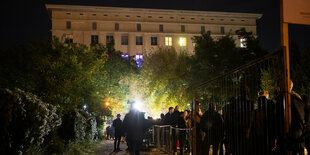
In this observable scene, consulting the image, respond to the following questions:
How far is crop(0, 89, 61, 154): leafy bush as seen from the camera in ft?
21.6

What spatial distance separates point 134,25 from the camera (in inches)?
3130

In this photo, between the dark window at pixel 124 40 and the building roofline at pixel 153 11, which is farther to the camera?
the dark window at pixel 124 40

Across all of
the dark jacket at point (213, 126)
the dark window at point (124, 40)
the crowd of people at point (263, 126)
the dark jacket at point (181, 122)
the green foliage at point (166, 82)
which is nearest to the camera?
the crowd of people at point (263, 126)

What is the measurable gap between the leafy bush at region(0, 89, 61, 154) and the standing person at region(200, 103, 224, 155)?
4341 mm

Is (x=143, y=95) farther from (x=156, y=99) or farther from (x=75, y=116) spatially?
(x=75, y=116)

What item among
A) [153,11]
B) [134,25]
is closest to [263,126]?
[134,25]

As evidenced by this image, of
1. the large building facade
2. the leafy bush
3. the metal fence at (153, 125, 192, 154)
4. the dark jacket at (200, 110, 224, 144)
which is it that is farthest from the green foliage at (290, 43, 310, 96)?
the large building facade

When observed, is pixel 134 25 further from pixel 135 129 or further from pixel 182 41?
pixel 135 129

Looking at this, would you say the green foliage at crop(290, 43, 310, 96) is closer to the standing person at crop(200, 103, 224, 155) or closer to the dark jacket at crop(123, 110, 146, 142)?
the dark jacket at crop(123, 110, 146, 142)

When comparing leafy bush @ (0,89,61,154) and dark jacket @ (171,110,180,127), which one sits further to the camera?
dark jacket @ (171,110,180,127)

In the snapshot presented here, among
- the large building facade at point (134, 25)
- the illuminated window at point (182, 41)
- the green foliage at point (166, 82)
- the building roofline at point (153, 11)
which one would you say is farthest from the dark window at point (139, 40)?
the green foliage at point (166, 82)

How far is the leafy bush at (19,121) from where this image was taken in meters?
6.59

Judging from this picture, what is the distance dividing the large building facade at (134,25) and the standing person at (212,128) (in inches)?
2633

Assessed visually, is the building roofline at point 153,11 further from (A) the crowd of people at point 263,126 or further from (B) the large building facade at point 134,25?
(A) the crowd of people at point 263,126
